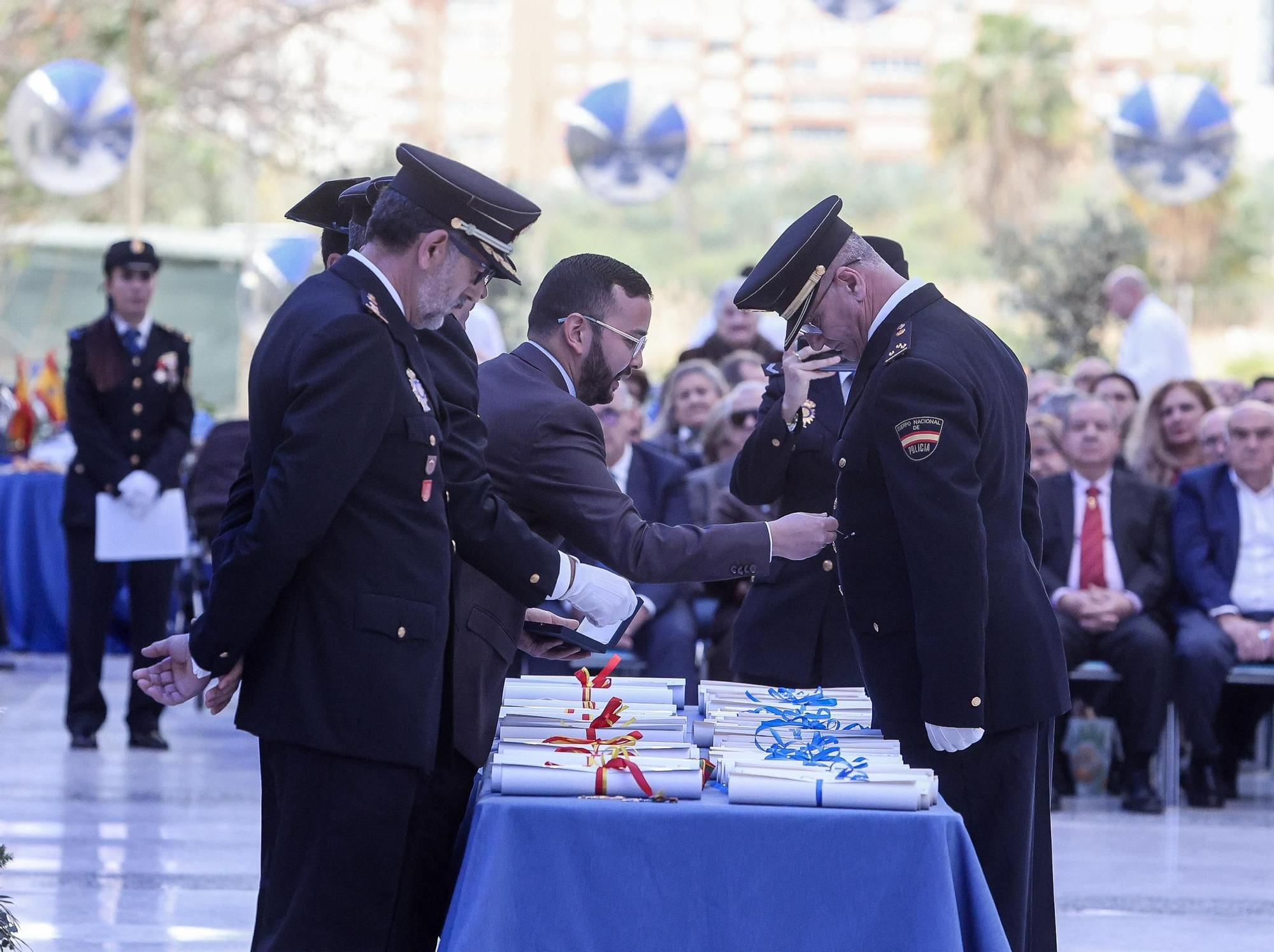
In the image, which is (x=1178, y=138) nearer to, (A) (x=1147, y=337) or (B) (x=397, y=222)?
(A) (x=1147, y=337)

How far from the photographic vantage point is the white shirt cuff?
3.28 meters

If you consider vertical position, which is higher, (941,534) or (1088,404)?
(1088,404)

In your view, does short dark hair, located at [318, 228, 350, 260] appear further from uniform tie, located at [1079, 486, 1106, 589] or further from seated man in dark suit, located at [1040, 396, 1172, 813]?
uniform tie, located at [1079, 486, 1106, 589]

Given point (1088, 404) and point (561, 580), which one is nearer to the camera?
point (561, 580)

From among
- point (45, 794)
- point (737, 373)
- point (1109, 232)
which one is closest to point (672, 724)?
point (45, 794)

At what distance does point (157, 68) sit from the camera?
1989cm

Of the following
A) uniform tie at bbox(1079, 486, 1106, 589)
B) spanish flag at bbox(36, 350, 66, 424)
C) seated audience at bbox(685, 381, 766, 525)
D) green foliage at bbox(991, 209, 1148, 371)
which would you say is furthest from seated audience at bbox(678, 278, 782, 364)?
green foliage at bbox(991, 209, 1148, 371)

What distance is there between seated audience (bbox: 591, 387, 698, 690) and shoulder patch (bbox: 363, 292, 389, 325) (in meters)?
3.97

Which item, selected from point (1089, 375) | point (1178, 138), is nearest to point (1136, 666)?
point (1089, 375)

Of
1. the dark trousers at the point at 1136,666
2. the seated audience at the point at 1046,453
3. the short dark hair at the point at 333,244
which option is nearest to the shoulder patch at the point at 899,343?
the short dark hair at the point at 333,244

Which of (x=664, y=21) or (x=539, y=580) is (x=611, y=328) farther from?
(x=664, y=21)

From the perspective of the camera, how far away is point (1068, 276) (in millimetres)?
17453

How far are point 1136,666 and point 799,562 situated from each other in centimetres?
270

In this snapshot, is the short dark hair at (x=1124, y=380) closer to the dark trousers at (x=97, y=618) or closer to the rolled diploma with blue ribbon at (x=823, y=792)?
the dark trousers at (x=97, y=618)
